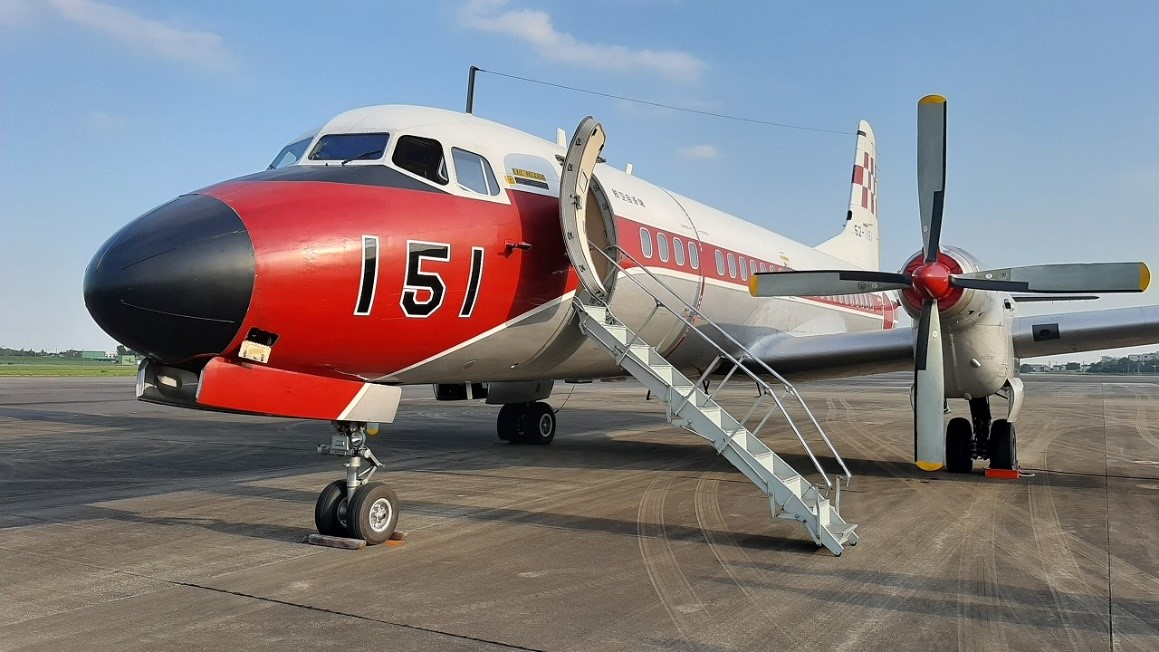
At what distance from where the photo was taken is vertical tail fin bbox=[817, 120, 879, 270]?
23.1 metres

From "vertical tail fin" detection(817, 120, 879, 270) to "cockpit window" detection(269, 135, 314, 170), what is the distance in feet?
55.8

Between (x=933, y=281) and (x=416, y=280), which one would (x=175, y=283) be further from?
(x=933, y=281)

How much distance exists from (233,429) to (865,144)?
1810 cm

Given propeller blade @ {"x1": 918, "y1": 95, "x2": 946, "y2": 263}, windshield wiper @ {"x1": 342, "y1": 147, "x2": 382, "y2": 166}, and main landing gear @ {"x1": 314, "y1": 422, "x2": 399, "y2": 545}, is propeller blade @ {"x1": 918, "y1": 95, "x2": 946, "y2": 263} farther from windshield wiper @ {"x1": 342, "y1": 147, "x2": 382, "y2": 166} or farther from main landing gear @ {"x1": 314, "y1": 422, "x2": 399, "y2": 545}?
main landing gear @ {"x1": 314, "y1": 422, "x2": 399, "y2": 545}

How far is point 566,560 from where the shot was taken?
6891 mm

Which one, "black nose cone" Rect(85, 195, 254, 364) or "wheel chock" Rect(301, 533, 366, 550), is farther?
"wheel chock" Rect(301, 533, 366, 550)

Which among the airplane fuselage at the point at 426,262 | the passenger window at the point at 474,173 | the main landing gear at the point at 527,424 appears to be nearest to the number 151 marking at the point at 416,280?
the airplane fuselage at the point at 426,262

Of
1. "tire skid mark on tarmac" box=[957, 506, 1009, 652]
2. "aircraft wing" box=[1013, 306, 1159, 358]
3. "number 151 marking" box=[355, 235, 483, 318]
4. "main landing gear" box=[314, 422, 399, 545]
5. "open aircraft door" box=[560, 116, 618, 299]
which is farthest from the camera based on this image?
Result: "aircraft wing" box=[1013, 306, 1159, 358]

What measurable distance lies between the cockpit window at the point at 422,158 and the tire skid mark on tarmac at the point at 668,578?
385 centimetres

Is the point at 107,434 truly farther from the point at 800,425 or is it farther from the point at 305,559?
the point at 800,425

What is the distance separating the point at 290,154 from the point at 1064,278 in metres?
8.68

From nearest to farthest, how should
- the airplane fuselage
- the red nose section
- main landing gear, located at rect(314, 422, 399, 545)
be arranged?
the airplane fuselage → main landing gear, located at rect(314, 422, 399, 545) → the red nose section

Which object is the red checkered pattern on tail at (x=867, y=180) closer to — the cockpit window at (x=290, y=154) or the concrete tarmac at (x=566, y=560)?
the concrete tarmac at (x=566, y=560)

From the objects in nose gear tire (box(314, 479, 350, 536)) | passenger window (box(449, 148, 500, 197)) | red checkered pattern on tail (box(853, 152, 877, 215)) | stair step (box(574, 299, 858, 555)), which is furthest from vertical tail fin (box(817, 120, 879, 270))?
nose gear tire (box(314, 479, 350, 536))
